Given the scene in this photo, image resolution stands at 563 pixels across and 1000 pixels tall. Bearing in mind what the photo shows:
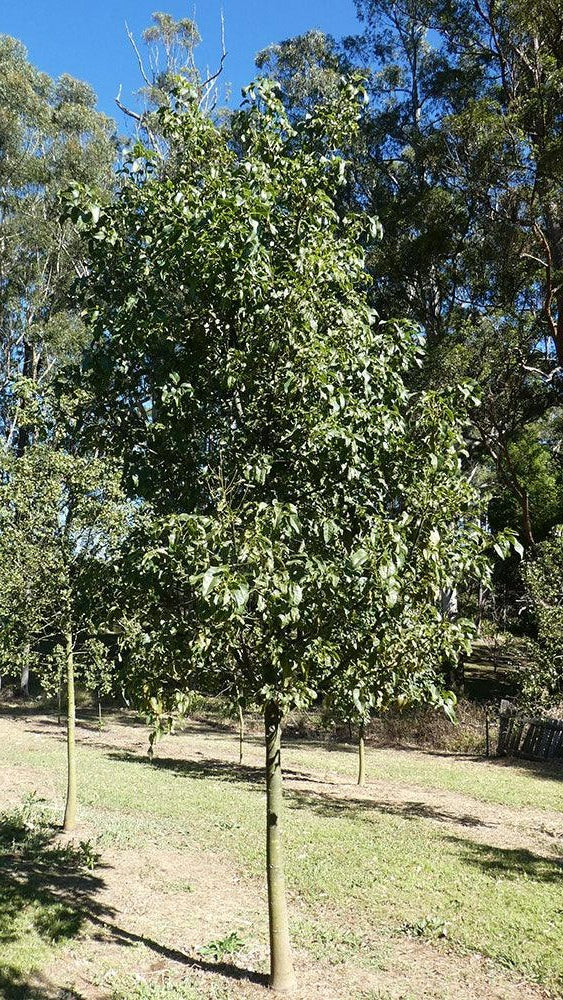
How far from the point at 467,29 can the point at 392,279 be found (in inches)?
295

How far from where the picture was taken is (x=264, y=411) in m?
5.61

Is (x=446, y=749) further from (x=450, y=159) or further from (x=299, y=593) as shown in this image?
(x=299, y=593)

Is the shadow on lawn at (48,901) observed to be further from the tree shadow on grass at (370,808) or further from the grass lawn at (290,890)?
the tree shadow on grass at (370,808)

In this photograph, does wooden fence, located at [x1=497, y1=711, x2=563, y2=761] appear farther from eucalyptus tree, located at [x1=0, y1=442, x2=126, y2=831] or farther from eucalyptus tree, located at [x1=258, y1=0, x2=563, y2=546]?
eucalyptus tree, located at [x1=0, y1=442, x2=126, y2=831]

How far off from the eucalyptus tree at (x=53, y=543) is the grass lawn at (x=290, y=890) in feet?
6.72

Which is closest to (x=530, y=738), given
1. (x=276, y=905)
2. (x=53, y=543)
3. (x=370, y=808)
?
(x=370, y=808)

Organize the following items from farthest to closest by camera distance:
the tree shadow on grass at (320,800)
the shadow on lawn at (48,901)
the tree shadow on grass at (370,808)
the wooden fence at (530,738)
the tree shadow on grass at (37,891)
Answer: the wooden fence at (530,738), the tree shadow on grass at (320,800), the tree shadow on grass at (370,808), the tree shadow on grass at (37,891), the shadow on lawn at (48,901)

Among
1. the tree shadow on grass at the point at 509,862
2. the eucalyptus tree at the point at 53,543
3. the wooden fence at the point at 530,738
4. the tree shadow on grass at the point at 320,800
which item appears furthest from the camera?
the wooden fence at the point at 530,738

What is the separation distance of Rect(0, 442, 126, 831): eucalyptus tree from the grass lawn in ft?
6.72

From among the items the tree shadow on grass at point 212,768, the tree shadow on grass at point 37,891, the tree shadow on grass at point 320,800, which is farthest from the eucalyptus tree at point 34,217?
the tree shadow on grass at point 37,891

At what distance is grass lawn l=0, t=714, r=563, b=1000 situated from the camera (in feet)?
19.8

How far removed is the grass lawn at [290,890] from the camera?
6039mm

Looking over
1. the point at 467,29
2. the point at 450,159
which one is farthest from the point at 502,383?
the point at 467,29

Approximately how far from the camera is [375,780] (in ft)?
54.2
